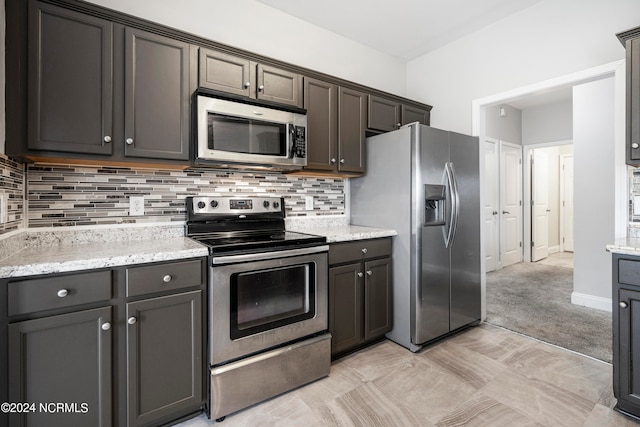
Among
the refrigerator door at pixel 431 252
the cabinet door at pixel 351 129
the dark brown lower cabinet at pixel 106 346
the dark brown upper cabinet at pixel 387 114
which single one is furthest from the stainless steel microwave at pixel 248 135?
the refrigerator door at pixel 431 252

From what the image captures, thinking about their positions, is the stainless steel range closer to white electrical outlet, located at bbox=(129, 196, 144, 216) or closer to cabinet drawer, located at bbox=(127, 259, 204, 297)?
cabinet drawer, located at bbox=(127, 259, 204, 297)

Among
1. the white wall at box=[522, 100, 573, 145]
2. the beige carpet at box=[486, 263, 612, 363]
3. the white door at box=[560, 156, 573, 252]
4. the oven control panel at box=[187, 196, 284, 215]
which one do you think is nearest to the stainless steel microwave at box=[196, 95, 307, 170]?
the oven control panel at box=[187, 196, 284, 215]

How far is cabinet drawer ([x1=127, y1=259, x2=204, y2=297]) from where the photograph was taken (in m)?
1.50

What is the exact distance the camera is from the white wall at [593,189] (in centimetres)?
339

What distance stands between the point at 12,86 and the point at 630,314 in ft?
11.0

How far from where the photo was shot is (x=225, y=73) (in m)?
2.09

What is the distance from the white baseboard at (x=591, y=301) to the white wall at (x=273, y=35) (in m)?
3.05

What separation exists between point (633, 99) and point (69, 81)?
3158 millimetres

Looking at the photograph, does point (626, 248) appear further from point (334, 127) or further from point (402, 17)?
point (402, 17)

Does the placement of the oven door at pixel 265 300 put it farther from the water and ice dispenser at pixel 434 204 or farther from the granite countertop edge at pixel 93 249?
the water and ice dispenser at pixel 434 204

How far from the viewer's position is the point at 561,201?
669 centimetres

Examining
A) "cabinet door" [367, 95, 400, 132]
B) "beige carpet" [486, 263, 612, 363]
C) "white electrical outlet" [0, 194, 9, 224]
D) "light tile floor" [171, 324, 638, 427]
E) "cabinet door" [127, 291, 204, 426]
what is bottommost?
"light tile floor" [171, 324, 638, 427]

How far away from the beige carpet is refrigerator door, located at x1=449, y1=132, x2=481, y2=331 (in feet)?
1.68

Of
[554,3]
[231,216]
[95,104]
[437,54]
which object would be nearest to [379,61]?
[437,54]
